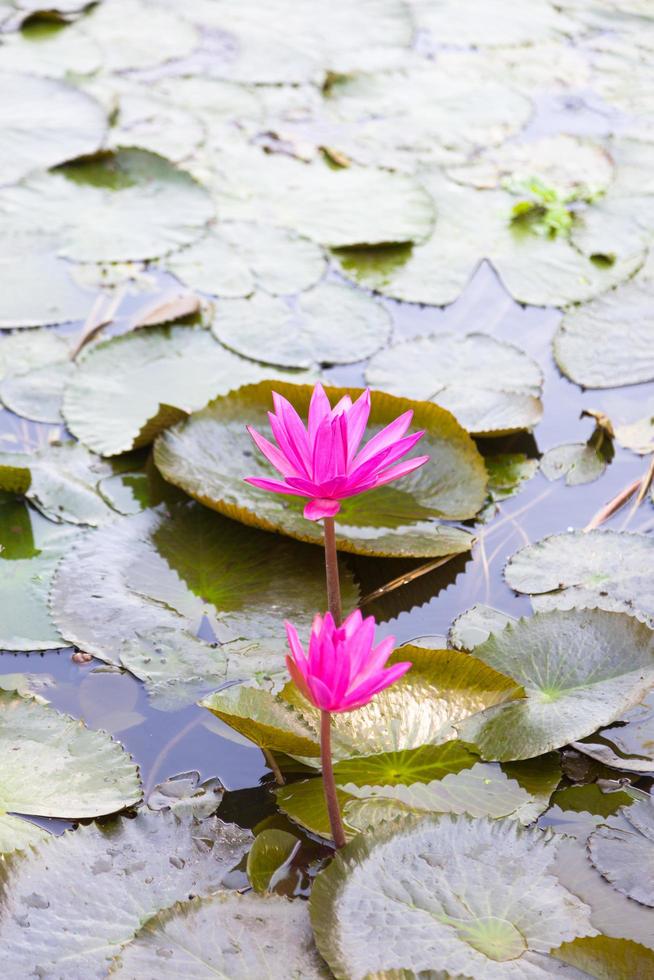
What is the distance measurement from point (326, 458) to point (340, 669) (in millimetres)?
320

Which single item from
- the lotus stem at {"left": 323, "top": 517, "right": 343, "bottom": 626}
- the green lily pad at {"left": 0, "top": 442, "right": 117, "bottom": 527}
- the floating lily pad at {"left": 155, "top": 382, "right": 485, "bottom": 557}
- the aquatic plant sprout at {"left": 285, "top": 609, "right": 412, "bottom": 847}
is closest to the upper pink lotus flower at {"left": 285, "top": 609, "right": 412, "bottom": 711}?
the aquatic plant sprout at {"left": 285, "top": 609, "right": 412, "bottom": 847}

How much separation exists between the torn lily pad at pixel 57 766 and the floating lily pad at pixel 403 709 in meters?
0.23

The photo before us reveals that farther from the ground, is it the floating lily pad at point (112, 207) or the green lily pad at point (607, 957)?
the green lily pad at point (607, 957)

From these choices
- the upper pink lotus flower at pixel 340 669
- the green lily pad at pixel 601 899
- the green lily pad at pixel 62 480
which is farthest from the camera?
the green lily pad at pixel 62 480

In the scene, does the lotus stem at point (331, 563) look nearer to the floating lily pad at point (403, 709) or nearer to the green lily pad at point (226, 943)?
the floating lily pad at point (403, 709)

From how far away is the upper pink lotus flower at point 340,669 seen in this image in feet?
4.13

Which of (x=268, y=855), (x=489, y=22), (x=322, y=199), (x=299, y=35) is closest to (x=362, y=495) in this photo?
(x=268, y=855)

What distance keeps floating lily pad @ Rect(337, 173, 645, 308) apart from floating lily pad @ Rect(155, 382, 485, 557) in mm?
864

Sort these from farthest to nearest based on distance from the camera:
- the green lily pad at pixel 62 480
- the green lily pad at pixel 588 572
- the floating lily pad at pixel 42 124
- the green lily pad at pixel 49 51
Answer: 1. the green lily pad at pixel 49 51
2. the floating lily pad at pixel 42 124
3. the green lily pad at pixel 62 480
4. the green lily pad at pixel 588 572

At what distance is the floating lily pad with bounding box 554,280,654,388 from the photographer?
274cm

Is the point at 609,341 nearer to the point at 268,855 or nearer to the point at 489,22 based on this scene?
the point at 268,855

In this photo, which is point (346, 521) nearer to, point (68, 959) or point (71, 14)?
point (68, 959)

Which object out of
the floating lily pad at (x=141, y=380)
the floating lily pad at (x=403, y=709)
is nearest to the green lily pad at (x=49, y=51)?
the floating lily pad at (x=141, y=380)

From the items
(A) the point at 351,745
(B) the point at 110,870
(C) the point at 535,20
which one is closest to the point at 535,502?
(A) the point at 351,745
